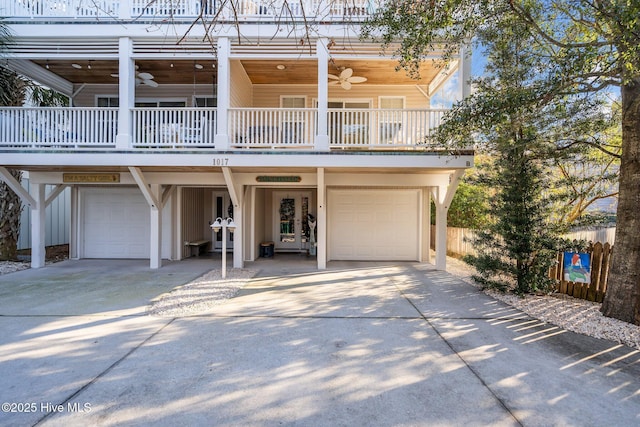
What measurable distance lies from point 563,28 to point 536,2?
975mm

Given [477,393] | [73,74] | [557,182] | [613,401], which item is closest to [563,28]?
[557,182]

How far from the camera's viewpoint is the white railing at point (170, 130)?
752 cm

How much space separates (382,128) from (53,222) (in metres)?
12.7

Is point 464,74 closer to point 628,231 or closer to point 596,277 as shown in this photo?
point 628,231

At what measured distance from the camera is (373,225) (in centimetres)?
1030

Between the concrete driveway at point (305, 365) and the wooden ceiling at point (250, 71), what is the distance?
587 cm

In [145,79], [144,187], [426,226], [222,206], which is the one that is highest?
[145,79]

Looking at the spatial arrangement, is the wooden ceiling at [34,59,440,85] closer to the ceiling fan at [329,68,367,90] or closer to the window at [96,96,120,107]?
the ceiling fan at [329,68,367,90]

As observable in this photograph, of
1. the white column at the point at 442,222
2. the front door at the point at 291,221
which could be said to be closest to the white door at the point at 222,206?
the front door at the point at 291,221

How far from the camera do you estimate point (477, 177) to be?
6.68 metres

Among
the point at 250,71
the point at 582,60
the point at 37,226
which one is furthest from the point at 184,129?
the point at 582,60

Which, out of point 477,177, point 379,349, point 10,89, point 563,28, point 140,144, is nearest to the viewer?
point 379,349

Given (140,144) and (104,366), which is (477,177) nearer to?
(104,366)

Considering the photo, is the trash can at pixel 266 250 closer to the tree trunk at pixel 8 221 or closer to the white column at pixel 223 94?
the white column at pixel 223 94
